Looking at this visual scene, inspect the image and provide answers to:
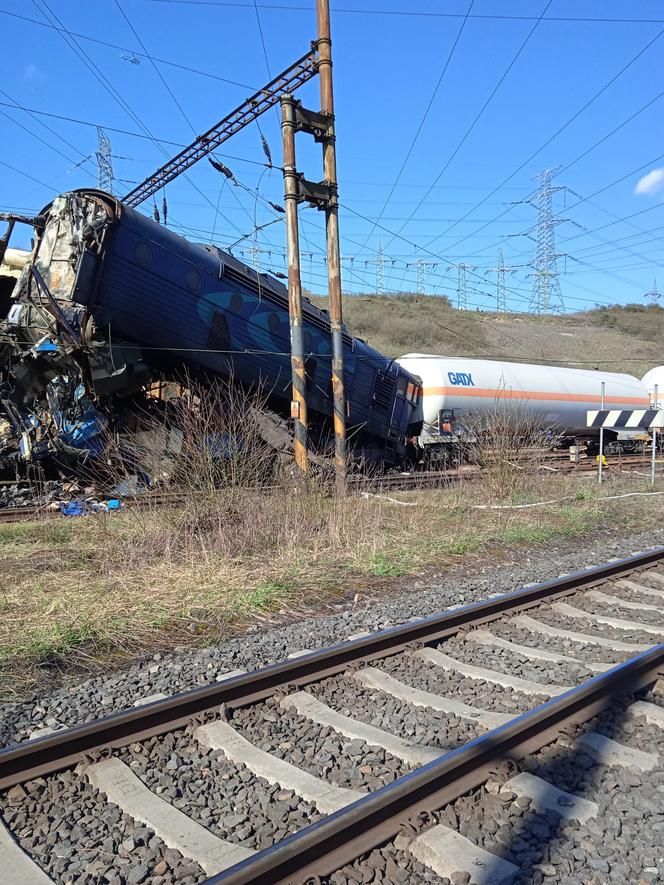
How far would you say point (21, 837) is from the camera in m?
3.03

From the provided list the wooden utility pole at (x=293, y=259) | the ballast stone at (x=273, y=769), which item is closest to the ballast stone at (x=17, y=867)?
the ballast stone at (x=273, y=769)

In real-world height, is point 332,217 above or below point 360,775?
above

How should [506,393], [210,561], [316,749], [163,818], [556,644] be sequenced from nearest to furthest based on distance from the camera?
[163,818], [316,749], [556,644], [210,561], [506,393]

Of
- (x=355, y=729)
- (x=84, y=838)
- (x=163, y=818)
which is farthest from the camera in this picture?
(x=355, y=729)

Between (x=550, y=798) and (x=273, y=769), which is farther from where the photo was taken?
(x=273, y=769)

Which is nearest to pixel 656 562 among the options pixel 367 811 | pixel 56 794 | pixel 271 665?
pixel 271 665

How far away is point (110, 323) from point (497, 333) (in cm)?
5473

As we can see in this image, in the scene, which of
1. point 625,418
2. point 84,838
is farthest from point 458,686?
point 625,418

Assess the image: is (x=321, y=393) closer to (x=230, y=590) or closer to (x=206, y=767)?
(x=230, y=590)

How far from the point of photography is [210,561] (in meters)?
7.77

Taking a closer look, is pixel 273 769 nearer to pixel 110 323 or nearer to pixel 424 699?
pixel 424 699

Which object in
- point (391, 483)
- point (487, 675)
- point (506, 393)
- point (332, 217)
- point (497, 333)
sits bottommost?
point (487, 675)

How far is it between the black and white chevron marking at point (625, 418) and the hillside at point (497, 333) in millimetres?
27295

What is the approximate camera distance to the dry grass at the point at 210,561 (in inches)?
220
